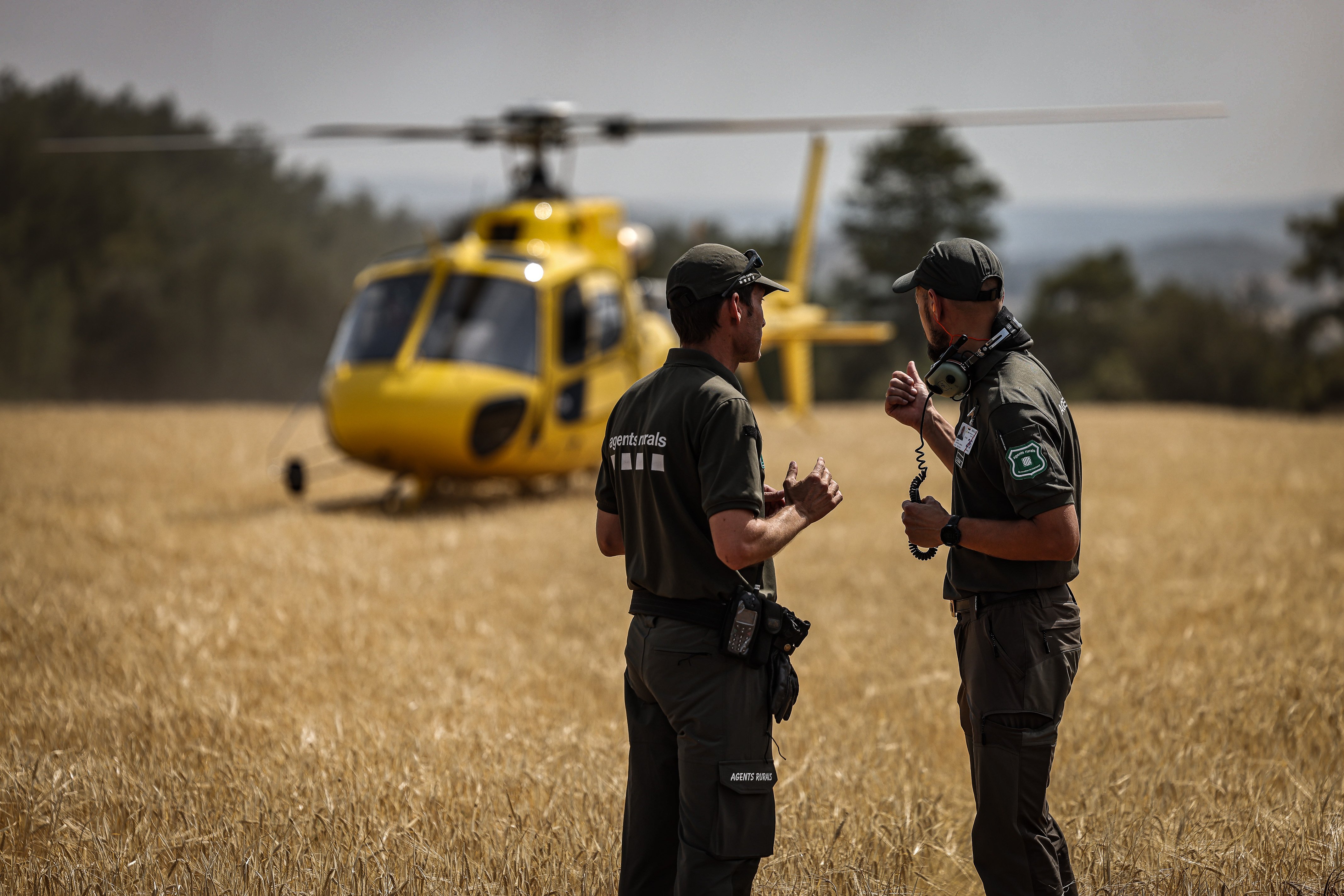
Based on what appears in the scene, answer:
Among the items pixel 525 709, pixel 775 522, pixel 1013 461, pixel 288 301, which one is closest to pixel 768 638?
pixel 775 522

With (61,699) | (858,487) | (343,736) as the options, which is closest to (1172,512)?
(858,487)

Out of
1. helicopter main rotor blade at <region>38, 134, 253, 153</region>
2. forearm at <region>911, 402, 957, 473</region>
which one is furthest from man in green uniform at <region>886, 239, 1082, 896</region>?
helicopter main rotor blade at <region>38, 134, 253, 153</region>

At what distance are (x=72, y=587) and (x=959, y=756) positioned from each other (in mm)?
6455

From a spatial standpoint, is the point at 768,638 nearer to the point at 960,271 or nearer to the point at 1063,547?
the point at 1063,547

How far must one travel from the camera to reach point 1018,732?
3.43 meters

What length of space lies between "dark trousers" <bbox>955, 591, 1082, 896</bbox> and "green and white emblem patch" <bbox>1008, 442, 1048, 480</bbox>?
440 mm

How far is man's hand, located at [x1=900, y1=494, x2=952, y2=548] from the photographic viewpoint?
3482 mm

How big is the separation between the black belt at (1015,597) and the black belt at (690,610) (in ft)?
2.84

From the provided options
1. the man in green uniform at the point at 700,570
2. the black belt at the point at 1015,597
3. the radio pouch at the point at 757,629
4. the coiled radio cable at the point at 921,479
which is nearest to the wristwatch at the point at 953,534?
the coiled radio cable at the point at 921,479

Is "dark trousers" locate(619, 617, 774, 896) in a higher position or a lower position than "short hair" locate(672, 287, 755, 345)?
lower

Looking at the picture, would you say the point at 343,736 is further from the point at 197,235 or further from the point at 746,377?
the point at 197,235

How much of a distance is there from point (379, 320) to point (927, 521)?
34.8ft

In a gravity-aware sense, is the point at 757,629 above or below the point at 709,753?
above

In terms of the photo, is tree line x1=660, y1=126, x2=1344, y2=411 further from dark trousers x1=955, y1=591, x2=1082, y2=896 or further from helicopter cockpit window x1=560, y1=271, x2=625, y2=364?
dark trousers x1=955, y1=591, x2=1082, y2=896
